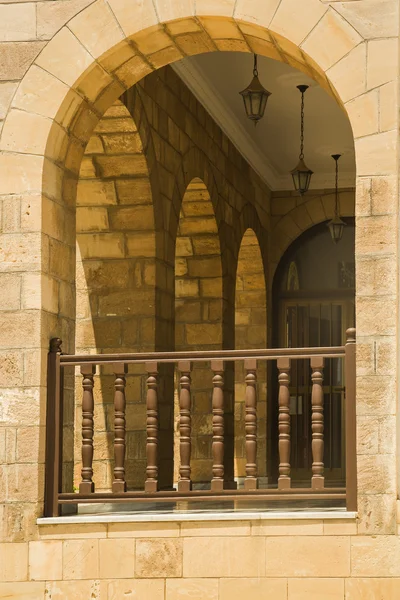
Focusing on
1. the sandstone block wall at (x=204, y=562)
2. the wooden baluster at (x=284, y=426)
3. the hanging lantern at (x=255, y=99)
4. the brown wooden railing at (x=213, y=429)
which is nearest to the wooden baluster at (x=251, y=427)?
the brown wooden railing at (x=213, y=429)

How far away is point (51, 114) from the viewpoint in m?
5.94

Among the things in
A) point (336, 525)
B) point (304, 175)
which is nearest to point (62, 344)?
point (336, 525)

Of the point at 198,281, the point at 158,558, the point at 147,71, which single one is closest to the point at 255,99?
the point at 198,281

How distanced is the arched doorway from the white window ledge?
23.6 ft

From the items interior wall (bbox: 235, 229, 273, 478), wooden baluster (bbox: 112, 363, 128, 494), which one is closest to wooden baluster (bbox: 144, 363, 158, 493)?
wooden baluster (bbox: 112, 363, 128, 494)

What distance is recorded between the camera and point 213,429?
18.9 ft

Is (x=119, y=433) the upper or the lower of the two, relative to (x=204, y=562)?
upper

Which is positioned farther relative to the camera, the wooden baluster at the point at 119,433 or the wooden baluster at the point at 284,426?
the wooden baluster at the point at 119,433

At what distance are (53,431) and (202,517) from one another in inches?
35.2

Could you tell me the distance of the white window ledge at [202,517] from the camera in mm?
5477

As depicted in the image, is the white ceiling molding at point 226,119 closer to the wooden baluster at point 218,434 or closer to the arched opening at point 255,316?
the arched opening at point 255,316

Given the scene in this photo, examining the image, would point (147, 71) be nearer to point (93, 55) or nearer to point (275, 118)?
point (93, 55)

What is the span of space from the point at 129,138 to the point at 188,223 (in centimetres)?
223

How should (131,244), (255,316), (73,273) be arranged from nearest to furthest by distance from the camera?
1. (73,273)
2. (131,244)
3. (255,316)
